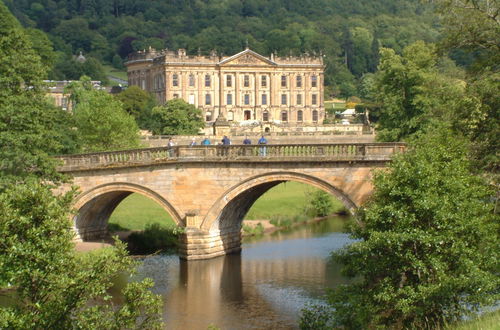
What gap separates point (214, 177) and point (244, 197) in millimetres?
2027

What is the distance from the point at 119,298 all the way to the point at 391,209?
553 inches

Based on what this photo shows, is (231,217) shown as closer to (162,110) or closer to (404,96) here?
(404,96)

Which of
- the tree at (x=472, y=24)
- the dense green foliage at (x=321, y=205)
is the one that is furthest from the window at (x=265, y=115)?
the tree at (x=472, y=24)

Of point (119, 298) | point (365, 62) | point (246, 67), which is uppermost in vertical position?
point (365, 62)

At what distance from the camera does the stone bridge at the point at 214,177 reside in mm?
34094

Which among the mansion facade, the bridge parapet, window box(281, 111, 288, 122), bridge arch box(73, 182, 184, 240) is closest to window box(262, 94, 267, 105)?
the mansion facade

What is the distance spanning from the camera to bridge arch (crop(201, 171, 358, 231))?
34.5 m

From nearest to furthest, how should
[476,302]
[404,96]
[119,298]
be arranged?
[476,302], [119,298], [404,96]

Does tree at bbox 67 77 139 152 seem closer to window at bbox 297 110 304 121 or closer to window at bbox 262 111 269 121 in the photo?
window at bbox 262 111 269 121

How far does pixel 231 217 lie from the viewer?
39156 mm

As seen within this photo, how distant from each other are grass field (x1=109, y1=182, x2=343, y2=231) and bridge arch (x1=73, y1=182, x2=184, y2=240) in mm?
1611

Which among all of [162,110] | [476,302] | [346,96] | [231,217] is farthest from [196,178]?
[346,96]

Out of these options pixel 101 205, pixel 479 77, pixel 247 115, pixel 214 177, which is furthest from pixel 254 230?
pixel 247 115

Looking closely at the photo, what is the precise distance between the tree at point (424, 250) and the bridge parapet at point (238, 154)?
377 inches
